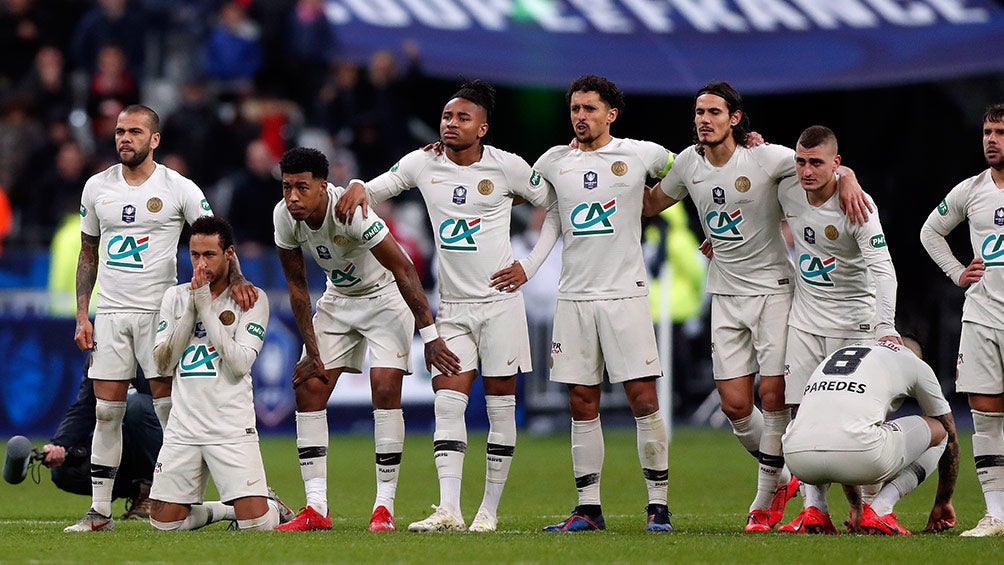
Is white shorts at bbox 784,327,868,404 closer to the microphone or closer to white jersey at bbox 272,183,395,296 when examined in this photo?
white jersey at bbox 272,183,395,296

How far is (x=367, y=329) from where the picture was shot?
994cm

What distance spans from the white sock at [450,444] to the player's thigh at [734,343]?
164cm

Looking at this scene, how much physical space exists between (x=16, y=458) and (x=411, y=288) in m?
2.76

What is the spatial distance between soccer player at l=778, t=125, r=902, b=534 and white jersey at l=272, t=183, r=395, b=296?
254 cm

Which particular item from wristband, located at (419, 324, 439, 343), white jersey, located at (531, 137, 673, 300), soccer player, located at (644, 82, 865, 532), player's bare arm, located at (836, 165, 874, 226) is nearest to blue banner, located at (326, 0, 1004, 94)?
soccer player, located at (644, 82, 865, 532)

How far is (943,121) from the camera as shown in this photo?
66.6 ft

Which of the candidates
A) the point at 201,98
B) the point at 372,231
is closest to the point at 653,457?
the point at 372,231

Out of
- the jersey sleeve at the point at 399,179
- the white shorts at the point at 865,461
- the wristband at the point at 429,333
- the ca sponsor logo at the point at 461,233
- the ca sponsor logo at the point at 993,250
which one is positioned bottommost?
the white shorts at the point at 865,461

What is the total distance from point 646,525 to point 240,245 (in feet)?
30.2

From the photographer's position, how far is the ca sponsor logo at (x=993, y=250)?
943cm

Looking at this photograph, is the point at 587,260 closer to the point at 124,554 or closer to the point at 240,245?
the point at 124,554

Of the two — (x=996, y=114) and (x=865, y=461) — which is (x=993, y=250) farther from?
(x=865, y=461)

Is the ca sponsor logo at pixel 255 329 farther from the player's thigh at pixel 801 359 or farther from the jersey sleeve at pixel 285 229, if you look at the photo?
the player's thigh at pixel 801 359

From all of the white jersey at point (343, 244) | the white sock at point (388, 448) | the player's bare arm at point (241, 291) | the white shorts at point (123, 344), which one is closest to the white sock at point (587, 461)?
the white sock at point (388, 448)
